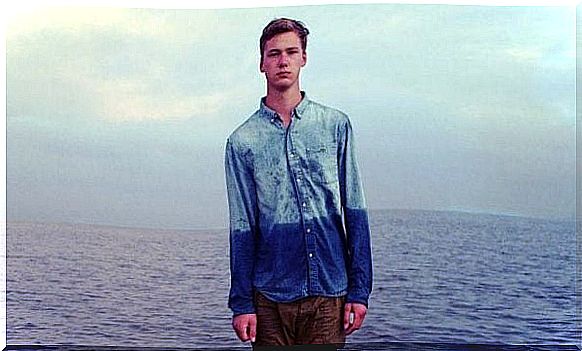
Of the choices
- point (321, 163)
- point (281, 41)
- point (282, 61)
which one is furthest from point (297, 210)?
point (281, 41)

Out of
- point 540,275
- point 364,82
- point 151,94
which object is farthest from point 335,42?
point 540,275

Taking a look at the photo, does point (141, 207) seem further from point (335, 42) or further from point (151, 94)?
point (335, 42)

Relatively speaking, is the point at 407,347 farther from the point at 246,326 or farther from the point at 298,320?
the point at 246,326

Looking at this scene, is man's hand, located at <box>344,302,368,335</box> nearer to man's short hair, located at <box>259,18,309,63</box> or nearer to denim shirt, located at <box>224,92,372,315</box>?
denim shirt, located at <box>224,92,372,315</box>

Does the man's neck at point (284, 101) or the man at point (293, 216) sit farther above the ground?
the man's neck at point (284, 101)

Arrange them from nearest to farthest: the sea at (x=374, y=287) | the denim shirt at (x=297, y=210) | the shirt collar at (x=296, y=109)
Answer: the denim shirt at (x=297, y=210), the shirt collar at (x=296, y=109), the sea at (x=374, y=287)

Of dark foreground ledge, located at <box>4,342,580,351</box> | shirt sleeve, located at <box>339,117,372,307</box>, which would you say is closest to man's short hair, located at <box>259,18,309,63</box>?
shirt sleeve, located at <box>339,117,372,307</box>

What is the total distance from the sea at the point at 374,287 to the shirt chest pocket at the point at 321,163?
41 cm

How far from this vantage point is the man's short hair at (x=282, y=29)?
7629 millimetres

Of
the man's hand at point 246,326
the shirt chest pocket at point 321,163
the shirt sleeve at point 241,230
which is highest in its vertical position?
the shirt chest pocket at point 321,163

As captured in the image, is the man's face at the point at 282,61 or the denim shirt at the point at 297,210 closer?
the denim shirt at the point at 297,210

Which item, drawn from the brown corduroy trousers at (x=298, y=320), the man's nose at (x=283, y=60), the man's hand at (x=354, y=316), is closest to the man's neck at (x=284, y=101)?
the man's nose at (x=283, y=60)

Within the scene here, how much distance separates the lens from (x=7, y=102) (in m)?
7.79

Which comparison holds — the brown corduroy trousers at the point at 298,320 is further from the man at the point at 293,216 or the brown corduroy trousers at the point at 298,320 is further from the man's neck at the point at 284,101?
the man's neck at the point at 284,101
